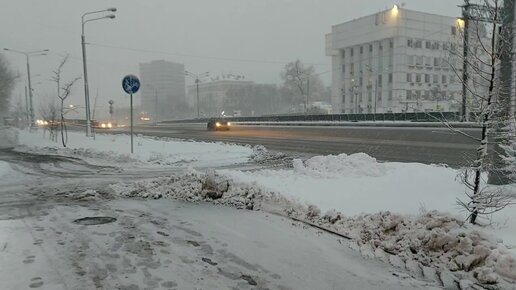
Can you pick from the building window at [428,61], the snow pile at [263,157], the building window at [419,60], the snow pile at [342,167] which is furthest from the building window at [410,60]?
the snow pile at [342,167]

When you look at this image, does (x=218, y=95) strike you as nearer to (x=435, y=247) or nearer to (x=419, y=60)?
(x=419, y=60)

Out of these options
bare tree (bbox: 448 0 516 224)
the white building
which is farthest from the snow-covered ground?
the white building

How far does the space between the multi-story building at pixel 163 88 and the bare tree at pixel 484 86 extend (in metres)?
125

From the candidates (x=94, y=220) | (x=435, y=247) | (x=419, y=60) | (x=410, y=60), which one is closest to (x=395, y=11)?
(x=410, y=60)

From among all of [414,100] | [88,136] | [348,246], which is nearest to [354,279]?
[348,246]

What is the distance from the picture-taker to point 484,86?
22.3ft

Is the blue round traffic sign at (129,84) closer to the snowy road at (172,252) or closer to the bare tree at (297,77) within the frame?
the snowy road at (172,252)

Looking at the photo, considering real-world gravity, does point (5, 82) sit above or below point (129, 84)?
above

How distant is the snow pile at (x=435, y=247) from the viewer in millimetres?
4977

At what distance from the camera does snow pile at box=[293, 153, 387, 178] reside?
11.0 m

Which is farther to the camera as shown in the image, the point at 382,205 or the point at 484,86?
the point at 382,205

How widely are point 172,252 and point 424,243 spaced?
3211 mm

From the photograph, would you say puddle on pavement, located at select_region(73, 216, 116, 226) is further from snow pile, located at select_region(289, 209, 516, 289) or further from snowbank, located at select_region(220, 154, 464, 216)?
snow pile, located at select_region(289, 209, 516, 289)

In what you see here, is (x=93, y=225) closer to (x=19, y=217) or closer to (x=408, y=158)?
(x=19, y=217)
